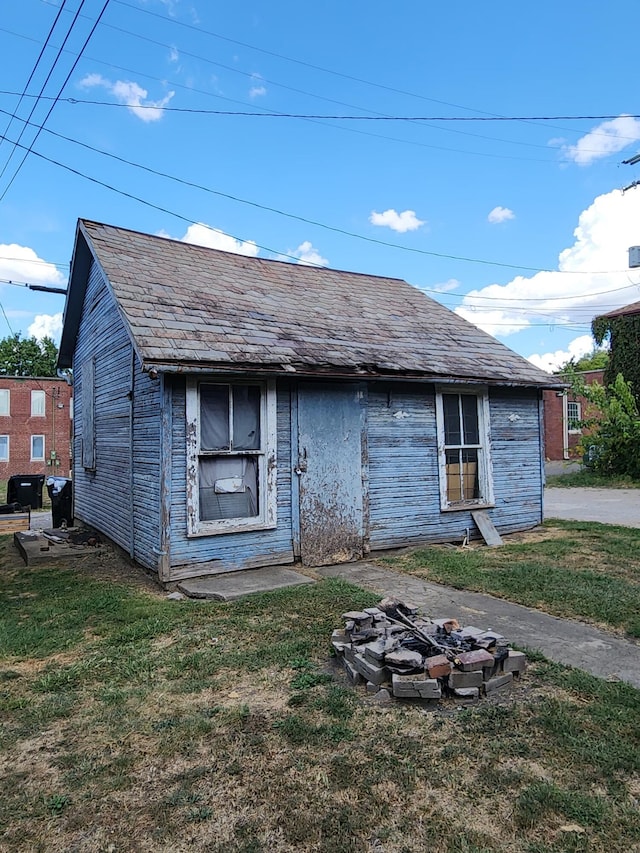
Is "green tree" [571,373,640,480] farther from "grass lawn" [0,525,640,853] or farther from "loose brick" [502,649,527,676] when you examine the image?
"grass lawn" [0,525,640,853]

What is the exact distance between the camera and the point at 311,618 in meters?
5.09

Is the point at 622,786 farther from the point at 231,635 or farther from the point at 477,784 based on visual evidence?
the point at 231,635

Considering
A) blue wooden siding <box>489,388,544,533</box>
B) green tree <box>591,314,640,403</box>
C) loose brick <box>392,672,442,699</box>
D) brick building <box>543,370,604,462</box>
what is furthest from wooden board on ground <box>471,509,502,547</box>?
brick building <box>543,370,604,462</box>

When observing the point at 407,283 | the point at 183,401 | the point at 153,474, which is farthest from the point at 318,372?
the point at 407,283

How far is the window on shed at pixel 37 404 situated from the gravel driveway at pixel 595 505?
2965 cm

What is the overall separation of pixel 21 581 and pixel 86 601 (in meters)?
1.78

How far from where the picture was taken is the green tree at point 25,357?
4728cm

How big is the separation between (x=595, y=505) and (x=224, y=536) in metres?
12.0

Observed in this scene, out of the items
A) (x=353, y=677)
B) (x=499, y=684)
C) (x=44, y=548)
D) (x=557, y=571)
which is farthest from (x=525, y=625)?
(x=44, y=548)

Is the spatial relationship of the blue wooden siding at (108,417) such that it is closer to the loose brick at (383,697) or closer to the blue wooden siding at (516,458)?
the loose brick at (383,697)

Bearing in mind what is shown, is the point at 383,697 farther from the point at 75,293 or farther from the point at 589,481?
the point at 589,481

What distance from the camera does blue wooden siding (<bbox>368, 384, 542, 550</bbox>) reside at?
8.23 metres

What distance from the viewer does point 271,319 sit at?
815 cm

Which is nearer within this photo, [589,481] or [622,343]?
[589,481]
